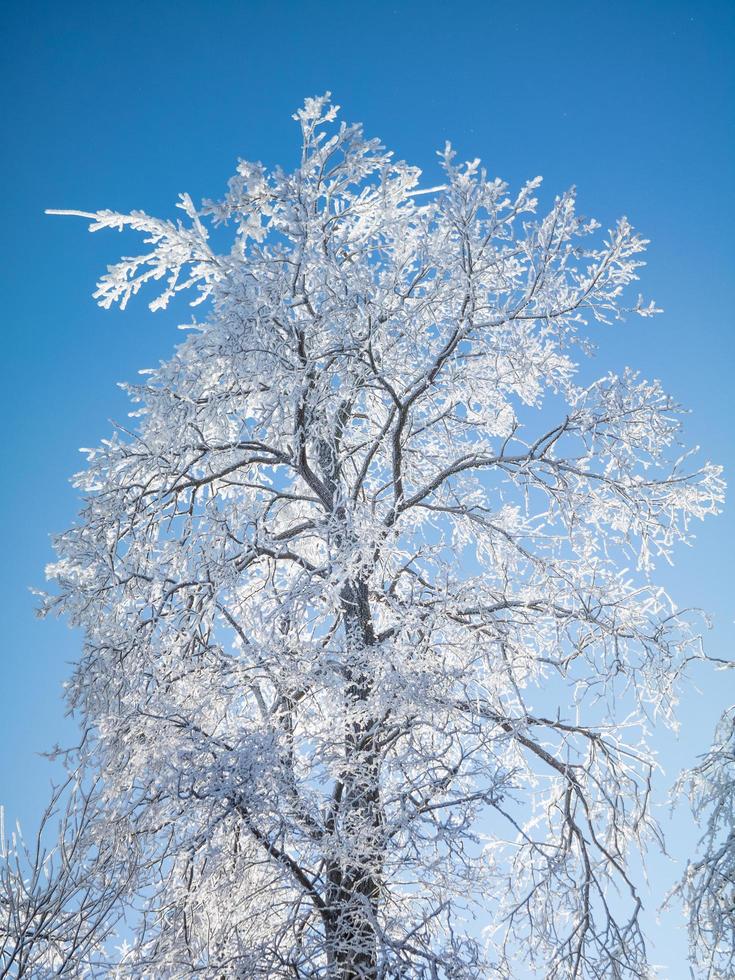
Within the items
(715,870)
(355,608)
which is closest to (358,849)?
(355,608)

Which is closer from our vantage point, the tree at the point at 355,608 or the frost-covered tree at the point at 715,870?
the tree at the point at 355,608

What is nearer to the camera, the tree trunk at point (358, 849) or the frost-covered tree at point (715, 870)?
the tree trunk at point (358, 849)

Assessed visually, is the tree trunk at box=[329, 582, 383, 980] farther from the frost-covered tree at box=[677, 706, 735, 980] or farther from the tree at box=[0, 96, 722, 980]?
the frost-covered tree at box=[677, 706, 735, 980]

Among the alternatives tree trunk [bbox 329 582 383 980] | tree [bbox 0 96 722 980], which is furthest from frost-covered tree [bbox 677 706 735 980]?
tree trunk [bbox 329 582 383 980]

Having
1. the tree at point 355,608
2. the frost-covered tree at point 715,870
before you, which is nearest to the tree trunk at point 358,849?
the tree at point 355,608

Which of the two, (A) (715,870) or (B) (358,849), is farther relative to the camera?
(A) (715,870)

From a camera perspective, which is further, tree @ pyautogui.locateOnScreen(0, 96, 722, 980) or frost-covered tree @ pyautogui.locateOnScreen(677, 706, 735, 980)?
frost-covered tree @ pyautogui.locateOnScreen(677, 706, 735, 980)

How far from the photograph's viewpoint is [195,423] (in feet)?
21.9

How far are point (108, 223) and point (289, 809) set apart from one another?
5.31 metres

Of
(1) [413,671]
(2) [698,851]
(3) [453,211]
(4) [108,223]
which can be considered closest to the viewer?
(1) [413,671]

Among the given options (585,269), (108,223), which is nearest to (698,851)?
(585,269)

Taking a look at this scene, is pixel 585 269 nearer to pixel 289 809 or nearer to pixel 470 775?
pixel 470 775

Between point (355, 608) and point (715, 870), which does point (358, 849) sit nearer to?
point (355, 608)

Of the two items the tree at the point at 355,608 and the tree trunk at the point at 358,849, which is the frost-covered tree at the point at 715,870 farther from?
the tree trunk at the point at 358,849
